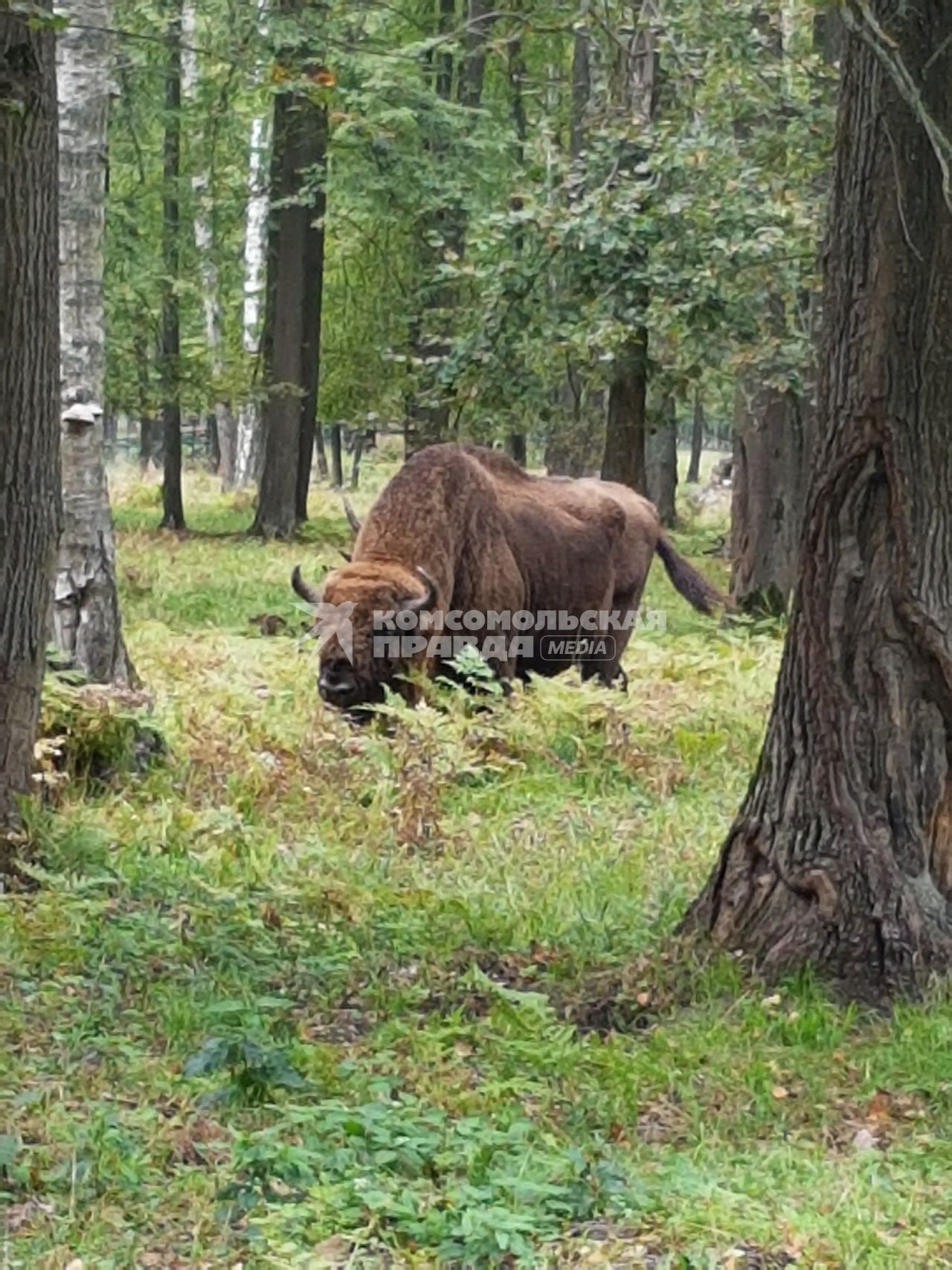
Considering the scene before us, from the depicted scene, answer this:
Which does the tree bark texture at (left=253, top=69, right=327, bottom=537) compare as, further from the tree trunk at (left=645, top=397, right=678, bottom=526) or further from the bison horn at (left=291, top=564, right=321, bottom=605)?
the bison horn at (left=291, top=564, right=321, bottom=605)

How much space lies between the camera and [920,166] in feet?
19.7

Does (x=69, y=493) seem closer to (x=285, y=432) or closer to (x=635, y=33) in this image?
(x=635, y=33)

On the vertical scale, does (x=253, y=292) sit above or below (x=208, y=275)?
below

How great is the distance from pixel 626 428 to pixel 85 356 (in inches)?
321

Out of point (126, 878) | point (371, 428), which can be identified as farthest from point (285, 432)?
point (126, 878)

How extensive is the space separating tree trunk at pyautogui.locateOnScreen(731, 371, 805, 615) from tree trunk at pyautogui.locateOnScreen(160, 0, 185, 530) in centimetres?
894

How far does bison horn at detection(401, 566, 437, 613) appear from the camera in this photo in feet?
35.3

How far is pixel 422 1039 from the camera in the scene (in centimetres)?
557

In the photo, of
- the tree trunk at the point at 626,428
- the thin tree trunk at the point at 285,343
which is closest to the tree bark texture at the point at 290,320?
the thin tree trunk at the point at 285,343

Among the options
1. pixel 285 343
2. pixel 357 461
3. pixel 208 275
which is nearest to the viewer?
pixel 285 343

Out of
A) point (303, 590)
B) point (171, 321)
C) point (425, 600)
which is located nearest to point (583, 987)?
point (425, 600)

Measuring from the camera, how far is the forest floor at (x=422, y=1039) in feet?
14.0

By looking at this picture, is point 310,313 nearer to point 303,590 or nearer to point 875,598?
point 303,590

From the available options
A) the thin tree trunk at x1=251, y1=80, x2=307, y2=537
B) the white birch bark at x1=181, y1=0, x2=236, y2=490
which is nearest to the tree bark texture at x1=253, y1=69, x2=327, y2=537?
the thin tree trunk at x1=251, y1=80, x2=307, y2=537
